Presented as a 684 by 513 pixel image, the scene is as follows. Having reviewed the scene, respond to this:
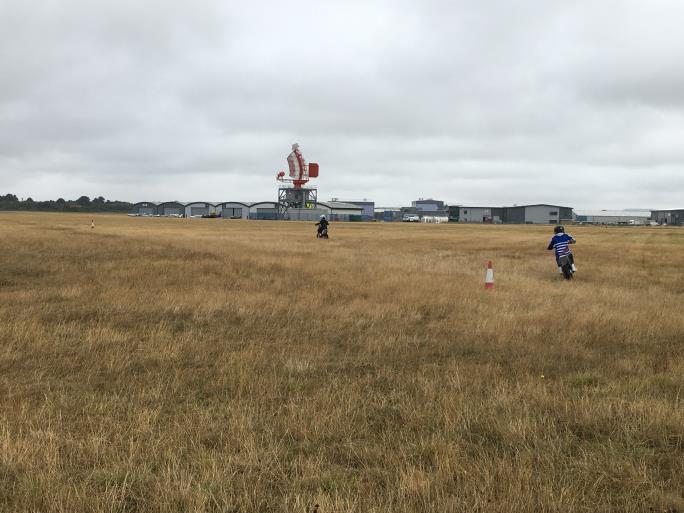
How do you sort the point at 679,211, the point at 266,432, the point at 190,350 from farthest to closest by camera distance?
the point at 679,211 → the point at 190,350 → the point at 266,432

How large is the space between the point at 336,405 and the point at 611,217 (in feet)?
645

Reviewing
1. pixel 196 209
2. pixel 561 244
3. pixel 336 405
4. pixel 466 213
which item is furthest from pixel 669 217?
pixel 336 405

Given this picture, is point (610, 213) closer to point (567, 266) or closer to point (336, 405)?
point (567, 266)

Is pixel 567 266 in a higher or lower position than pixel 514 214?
lower

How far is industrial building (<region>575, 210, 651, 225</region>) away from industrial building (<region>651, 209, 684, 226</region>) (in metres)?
3.95

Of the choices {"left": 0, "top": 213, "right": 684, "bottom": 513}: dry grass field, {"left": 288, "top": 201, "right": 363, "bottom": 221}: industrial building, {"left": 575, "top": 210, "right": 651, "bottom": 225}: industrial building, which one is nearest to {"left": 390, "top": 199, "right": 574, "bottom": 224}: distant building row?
{"left": 575, "top": 210, "right": 651, "bottom": 225}: industrial building

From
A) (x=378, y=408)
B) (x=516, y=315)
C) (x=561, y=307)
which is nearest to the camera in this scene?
(x=378, y=408)

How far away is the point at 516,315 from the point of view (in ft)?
32.2

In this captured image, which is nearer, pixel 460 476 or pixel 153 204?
pixel 460 476

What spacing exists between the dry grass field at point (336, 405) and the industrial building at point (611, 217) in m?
183

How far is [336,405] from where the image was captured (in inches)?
198

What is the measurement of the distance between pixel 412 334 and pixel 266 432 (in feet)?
14.5

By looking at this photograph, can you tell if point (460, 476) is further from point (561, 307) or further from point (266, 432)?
point (561, 307)

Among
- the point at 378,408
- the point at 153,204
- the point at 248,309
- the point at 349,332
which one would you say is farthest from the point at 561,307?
the point at 153,204
